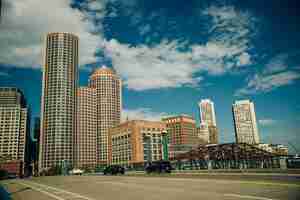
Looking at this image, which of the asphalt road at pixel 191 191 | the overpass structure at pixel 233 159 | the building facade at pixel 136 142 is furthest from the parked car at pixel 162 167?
the building facade at pixel 136 142

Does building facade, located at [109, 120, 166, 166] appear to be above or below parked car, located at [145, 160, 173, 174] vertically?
above

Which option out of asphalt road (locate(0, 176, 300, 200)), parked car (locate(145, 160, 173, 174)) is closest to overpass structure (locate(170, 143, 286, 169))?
parked car (locate(145, 160, 173, 174))

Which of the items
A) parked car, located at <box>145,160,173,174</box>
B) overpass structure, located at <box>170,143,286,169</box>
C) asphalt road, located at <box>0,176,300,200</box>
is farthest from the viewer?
parked car, located at <box>145,160,173,174</box>

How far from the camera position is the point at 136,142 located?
176250mm

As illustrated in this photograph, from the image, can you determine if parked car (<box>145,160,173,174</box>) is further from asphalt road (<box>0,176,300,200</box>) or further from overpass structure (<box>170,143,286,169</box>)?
asphalt road (<box>0,176,300,200</box>)

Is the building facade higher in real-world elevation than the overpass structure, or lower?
higher

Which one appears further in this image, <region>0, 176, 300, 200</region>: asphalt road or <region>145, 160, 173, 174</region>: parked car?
<region>145, 160, 173, 174</region>: parked car

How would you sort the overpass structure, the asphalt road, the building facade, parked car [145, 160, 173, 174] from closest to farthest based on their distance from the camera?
the asphalt road → the overpass structure → parked car [145, 160, 173, 174] → the building facade

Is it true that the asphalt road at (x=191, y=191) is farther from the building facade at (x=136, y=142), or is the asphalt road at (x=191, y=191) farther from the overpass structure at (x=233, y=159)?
the building facade at (x=136, y=142)

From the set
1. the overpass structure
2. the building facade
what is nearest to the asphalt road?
the overpass structure

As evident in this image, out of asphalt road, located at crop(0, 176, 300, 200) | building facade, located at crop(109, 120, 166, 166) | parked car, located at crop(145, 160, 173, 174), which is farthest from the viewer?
building facade, located at crop(109, 120, 166, 166)

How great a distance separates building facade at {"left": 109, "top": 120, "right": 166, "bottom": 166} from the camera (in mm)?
177000

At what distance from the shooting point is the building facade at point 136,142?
581ft

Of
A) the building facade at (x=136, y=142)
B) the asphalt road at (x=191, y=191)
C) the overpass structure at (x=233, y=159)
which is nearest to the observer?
the asphalt road at (x=191, y=191)
